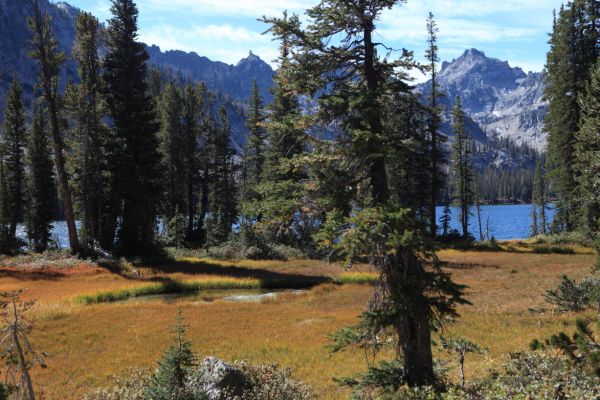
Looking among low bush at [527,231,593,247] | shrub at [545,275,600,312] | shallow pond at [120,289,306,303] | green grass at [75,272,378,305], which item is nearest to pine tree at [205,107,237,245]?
green grass at [75,272,378,305]

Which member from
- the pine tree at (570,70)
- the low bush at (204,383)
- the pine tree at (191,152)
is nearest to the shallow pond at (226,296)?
the low bush at (204,383)

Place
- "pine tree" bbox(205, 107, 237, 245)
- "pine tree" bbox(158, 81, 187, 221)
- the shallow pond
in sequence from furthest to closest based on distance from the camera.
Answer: "pine tree" bbox(205, 107, 237, 245) < "pine tree" bbox(158, 81, 187, 221) < the shallow pond

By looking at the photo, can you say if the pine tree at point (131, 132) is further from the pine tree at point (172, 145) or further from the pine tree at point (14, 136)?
the pine tree at point (14, 136)

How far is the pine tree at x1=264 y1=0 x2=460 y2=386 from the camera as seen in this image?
22.3 feet

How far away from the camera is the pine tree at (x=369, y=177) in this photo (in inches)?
268

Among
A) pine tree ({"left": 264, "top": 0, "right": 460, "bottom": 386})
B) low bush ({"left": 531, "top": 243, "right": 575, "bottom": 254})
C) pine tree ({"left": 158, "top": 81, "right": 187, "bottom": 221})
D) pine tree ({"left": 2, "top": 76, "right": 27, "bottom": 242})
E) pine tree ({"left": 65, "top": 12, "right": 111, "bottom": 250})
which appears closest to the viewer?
pine tree ({"left": 264, "top": 0, "right": 460, "bottom": 386})

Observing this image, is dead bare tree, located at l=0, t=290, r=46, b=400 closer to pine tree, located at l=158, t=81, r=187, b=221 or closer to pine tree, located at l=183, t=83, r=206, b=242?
pine tree, located at l=158, t=81, r=187, b=221

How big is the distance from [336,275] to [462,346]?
70.1 feet

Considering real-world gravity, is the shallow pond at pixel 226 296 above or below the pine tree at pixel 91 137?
below

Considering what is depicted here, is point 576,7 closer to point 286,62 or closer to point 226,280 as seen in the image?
point 226,280

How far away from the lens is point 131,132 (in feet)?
113

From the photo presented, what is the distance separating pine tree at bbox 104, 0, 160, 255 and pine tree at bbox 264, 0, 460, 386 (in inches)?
1123

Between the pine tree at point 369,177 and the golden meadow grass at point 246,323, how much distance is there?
93 centimetres

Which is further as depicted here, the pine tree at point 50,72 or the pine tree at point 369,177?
the pine tree at point 50,72
